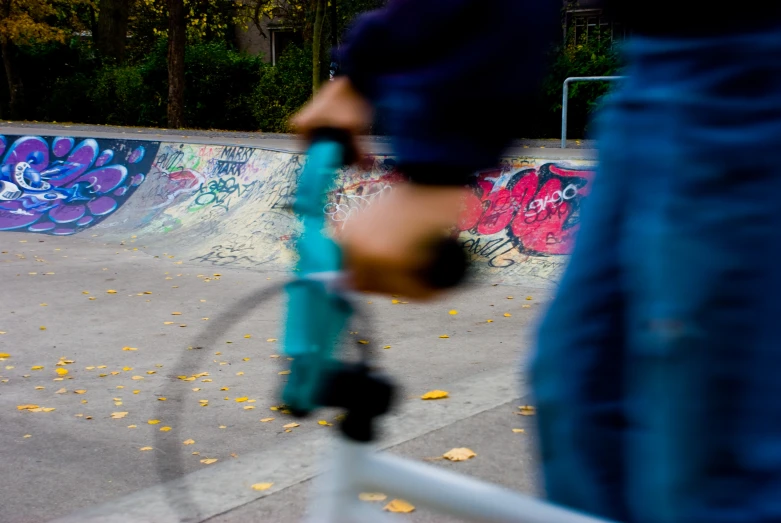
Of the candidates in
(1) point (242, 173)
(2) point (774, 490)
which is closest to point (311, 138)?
(2) point (774, 490)

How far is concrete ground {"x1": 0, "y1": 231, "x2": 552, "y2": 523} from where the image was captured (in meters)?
3.44

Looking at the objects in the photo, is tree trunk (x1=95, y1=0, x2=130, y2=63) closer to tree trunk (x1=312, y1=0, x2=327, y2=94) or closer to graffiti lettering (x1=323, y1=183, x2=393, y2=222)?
tree trunk (x1=312, y1=0, x2=327, y2=94)

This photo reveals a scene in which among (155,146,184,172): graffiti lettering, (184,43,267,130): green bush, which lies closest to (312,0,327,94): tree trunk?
(184,43,267,130): green bush

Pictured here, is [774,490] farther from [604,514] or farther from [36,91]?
[36,91]

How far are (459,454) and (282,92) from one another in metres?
20.5

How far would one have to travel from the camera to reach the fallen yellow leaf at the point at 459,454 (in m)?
3.75

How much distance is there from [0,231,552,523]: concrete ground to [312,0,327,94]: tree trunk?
44.1ft

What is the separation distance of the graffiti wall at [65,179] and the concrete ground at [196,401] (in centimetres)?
452

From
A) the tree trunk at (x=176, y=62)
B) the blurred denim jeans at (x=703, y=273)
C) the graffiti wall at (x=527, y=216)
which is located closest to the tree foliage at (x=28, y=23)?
the tree trunk at (x=176, y=62)

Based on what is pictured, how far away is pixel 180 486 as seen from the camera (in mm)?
3496

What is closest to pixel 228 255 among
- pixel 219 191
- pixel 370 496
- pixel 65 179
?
pixel 219 191

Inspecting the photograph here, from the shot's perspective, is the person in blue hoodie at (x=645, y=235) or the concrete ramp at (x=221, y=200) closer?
the person in blue hoodie at (x=645, y=235)

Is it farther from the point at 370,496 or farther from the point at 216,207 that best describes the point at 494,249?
the point at 370,496

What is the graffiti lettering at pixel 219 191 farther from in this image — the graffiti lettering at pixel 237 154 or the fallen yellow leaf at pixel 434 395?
the fallen yellow leaf at pixel 434 395
